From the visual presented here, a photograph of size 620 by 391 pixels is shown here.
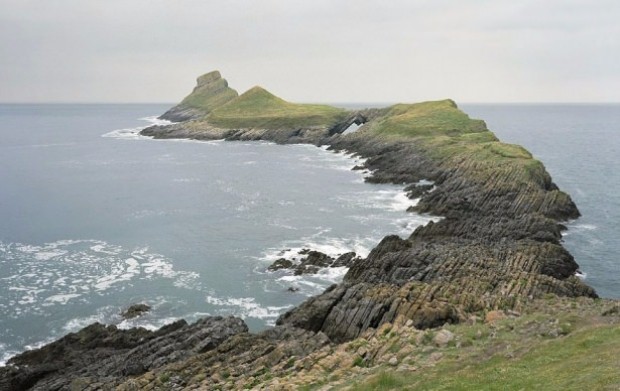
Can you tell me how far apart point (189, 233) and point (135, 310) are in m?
25.0

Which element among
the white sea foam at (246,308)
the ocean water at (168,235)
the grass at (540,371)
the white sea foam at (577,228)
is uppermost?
the grass at (540,371)

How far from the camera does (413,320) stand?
3209 cm

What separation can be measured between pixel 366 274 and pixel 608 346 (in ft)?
82.9

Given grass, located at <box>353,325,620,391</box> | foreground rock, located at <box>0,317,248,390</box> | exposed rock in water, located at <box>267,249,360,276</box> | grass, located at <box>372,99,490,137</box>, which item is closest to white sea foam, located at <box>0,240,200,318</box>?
exposed rock in water, located at <box>267,249,360,276</box>

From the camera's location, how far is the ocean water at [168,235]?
45250 millimetres

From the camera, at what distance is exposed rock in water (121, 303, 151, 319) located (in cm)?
4312

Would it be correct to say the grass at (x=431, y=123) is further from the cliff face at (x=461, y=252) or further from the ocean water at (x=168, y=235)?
the ocean water at (x=168, y=235)

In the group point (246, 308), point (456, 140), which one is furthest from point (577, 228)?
point (456, 140)

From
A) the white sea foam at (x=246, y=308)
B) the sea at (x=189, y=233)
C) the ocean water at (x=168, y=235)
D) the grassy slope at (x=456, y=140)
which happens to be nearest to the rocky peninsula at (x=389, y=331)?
the white sea foam at (x=246, y=308)

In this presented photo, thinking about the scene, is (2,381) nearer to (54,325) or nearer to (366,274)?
(54,325)

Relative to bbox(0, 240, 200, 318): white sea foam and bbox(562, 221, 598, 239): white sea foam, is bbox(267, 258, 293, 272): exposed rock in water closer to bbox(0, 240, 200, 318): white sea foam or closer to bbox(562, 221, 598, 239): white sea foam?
bbox(0, 240, 200, 318): white sea foam

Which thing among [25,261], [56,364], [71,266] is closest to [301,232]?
[71,266]

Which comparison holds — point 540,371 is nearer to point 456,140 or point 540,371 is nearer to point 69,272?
point 69,272

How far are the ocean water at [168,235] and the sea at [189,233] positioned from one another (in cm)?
22
